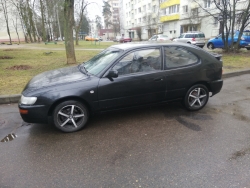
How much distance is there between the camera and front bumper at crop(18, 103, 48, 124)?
320 cm

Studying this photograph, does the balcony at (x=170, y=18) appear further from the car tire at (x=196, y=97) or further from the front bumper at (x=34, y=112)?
the front bumper at (x=34, y=112)

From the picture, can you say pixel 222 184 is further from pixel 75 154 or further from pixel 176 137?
pixel 75 154

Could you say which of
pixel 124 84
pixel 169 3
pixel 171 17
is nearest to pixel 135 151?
pixel 124 84

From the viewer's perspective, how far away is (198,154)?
2.78 metres

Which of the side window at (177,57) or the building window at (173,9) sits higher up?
the building window at (173,9)

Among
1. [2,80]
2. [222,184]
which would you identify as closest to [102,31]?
[2,80]

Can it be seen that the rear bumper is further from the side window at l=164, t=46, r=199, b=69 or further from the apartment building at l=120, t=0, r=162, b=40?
the apartment building at l=120, t=0, r=162, b=40

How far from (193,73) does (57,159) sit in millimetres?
3064

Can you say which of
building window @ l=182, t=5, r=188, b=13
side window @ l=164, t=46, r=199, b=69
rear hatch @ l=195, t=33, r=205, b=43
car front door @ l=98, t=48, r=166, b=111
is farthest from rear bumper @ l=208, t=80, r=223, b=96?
building window @ l=182, t=5, r=188, b=13

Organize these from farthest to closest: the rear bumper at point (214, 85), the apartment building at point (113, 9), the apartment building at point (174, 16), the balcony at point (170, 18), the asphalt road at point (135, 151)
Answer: the apartment building at point (113, 9), the balcony at point (170, 18), the apartment building at point (174, 16), the rear bumper at point (214, 85), the asphalt road at point (135, 151)

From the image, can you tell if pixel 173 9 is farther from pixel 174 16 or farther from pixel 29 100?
pixel 29 100

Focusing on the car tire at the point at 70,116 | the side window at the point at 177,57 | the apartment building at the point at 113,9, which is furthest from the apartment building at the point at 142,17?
the car tire at the point at 70,116

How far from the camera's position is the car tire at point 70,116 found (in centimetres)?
334

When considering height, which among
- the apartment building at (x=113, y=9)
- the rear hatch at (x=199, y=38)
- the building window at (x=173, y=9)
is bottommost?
the rear hatch at (x=199, y=38)
